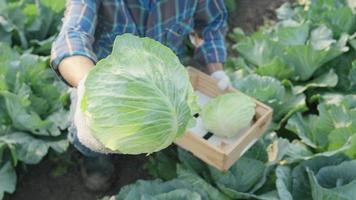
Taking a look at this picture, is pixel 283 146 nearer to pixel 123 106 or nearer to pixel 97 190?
pixel 97 190

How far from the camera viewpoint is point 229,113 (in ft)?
8.86

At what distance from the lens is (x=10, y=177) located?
123 inches

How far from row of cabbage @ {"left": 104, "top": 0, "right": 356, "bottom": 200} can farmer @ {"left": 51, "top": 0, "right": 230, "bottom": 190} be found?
1.20 feet

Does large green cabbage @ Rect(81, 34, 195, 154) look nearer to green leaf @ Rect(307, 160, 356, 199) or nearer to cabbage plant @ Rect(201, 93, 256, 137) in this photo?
cabbage plant @ Rect(201, 93, 256, 137)

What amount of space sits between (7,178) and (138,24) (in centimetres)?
123

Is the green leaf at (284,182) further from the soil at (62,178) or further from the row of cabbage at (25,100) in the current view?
the row of cabbage at (25,100)

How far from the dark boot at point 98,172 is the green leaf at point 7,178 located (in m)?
0.45

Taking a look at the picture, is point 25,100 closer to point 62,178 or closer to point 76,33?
point 62,178

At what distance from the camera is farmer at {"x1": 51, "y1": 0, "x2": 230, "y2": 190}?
2.25 metres

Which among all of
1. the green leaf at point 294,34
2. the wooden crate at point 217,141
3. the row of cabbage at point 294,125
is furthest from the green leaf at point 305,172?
the green leaf at point 294,34

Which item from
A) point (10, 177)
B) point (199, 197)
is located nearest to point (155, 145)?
point (199, 197)

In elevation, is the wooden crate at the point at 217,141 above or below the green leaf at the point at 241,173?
above

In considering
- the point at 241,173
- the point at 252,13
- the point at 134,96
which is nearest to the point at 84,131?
the point at 134,96

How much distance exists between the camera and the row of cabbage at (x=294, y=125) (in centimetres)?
279
